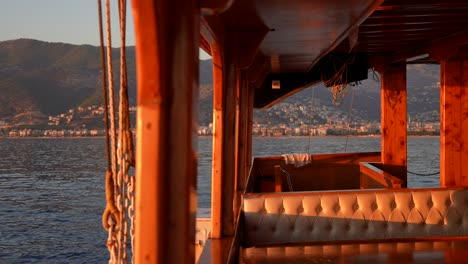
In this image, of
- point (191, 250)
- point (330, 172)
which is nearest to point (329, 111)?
point (330, 172)

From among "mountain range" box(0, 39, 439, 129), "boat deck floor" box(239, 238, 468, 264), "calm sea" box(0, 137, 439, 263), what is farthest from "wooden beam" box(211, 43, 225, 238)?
"mountain range" box(0, 39, 439, 129)

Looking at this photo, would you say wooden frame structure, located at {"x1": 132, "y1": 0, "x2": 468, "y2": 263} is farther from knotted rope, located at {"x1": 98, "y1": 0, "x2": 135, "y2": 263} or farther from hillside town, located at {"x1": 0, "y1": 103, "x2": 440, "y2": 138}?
hillside town, located at {"x1": 0, "y1": 103, "x2": 440, "y2": 138}

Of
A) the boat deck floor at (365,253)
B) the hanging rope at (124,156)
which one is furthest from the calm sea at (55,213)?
the hanging rope at (124,156)

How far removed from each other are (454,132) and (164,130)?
6.08m

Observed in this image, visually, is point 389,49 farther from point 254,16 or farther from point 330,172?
point 254,16

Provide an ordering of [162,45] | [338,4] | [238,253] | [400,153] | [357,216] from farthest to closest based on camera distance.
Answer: [400,153], [357,216], [238,253], [338,4], [162,45]

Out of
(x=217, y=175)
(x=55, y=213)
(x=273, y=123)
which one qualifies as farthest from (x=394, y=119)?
(x=273, y=123)

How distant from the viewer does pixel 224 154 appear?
17.8 ft

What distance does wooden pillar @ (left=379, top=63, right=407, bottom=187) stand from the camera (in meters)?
9.52

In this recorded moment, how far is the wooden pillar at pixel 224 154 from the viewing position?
511cm

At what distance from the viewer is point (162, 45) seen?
1.97 metres

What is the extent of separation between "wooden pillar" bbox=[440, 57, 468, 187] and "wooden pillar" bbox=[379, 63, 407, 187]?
2.25m

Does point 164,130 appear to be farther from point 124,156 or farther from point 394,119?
point 394,119

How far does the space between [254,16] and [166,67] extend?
2930mm
